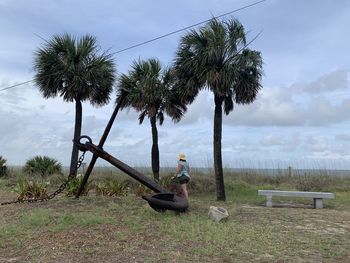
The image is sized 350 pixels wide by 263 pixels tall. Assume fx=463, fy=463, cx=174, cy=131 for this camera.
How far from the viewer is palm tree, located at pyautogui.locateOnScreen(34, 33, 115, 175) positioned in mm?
17891

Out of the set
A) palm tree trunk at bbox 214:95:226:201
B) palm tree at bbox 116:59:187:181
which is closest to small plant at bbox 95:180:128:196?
palm tree trunk at bbox 214:95:226:201

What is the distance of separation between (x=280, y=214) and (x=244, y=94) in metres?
5.39

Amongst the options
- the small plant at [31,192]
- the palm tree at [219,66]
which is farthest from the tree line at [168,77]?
the small plant at [31,192]

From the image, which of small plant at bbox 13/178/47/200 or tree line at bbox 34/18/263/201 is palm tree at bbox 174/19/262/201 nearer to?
tree line at bbox 34/18/263/201

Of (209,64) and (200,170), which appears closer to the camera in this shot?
(209,64)

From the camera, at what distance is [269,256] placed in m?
6.34

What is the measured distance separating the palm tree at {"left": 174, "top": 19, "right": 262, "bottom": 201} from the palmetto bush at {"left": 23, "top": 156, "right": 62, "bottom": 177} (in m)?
10.5

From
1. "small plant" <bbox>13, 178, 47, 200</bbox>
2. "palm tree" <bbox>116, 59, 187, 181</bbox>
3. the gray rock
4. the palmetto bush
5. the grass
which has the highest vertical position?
"palm tree" <bbox>116, 59, 187, 181</bbox>

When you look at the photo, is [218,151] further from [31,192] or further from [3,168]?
[3,168]

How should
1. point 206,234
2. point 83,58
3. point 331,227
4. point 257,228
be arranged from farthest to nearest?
point 83,58
point 331,227
point 257,228
point 206,234

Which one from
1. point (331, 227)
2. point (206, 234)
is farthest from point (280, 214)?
point (206, 234)

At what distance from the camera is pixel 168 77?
Result: 1870cm

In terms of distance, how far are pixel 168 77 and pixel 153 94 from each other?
94 cm

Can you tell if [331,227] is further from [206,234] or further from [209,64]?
[209,64]
